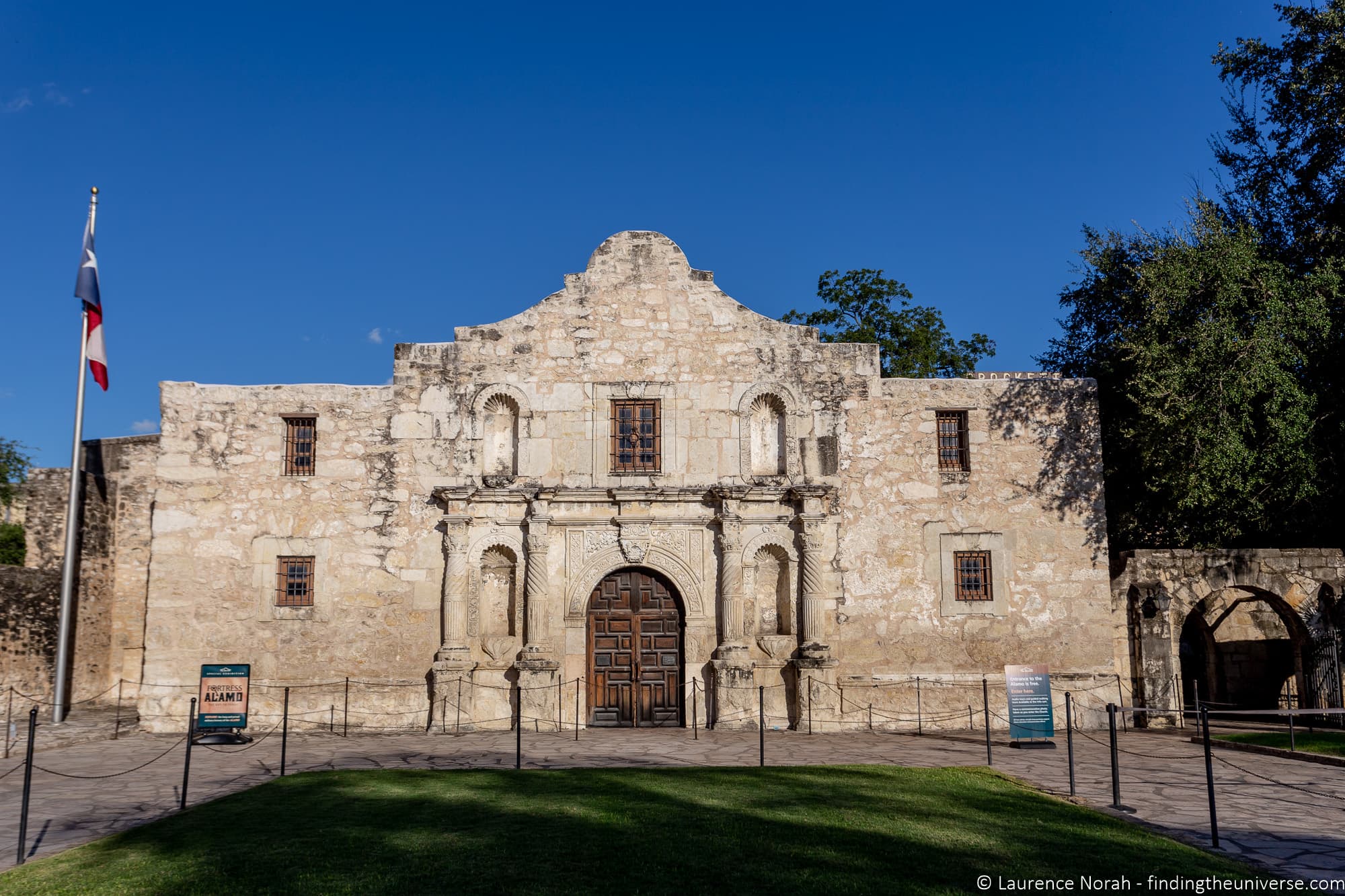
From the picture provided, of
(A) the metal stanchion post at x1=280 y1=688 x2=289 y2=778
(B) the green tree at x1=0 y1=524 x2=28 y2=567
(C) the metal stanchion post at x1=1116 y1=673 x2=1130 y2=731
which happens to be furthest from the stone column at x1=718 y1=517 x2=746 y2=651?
(B) the green tree at x1=0 y1=524 x2=28 y2=567

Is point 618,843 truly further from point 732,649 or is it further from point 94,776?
point 732,649

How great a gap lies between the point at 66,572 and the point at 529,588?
7.69 m

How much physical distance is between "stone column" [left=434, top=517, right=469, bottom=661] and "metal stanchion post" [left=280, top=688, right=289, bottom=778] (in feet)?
8.71

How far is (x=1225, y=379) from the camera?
1772 cm

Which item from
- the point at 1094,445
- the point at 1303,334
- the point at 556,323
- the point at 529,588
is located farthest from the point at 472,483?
the point at 1303,334

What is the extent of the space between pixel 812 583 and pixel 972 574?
2.94 meters

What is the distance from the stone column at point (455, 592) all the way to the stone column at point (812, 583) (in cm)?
584

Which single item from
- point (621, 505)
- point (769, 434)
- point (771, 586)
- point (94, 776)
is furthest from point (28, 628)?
point (769, 434)

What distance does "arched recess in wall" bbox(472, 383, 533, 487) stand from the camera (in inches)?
720

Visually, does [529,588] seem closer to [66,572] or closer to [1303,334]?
[66,572]

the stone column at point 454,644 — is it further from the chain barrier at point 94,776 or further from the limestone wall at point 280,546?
the chain barrier at point 94,776

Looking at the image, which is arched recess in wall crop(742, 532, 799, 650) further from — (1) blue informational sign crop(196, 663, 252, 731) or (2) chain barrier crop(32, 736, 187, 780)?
(2) chain barrier crop(32, 736, 187, 780)

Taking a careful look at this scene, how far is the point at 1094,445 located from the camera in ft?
61.3

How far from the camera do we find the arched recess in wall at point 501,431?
18.3m
